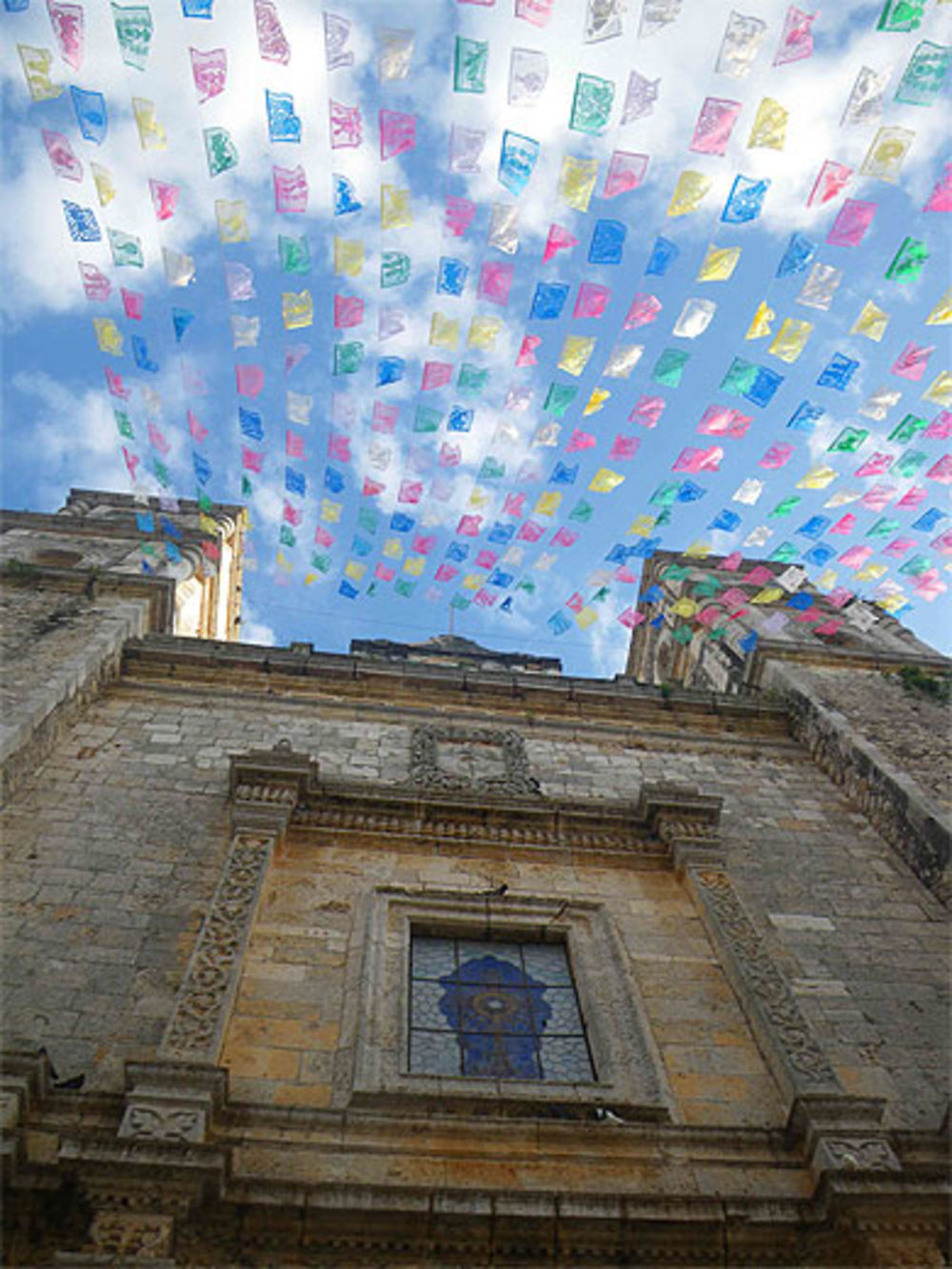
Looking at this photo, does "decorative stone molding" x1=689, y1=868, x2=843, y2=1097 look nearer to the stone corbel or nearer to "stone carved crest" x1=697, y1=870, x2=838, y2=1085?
"stone carved crest" x1=697, y1=870, x2=838, y2=1085

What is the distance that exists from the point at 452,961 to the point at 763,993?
2598 mm

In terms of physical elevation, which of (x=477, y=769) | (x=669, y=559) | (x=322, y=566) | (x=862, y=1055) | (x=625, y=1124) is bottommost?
(x=625, y=1124)

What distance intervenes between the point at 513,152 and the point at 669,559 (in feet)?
44.4

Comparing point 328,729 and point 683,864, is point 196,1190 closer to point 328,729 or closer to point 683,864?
point 683,864

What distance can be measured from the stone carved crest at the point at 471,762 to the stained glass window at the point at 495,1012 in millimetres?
2041

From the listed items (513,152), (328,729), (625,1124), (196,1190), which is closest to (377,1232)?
(196,1190)

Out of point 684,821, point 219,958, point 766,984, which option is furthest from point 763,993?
point 219,958

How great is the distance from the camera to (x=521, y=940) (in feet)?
26.9

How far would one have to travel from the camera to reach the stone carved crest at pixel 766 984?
262 inches

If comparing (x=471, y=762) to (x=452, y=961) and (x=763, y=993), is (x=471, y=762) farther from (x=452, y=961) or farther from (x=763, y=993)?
(x=763, y=993)

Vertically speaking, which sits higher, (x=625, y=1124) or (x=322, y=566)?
(x=322, y=566)

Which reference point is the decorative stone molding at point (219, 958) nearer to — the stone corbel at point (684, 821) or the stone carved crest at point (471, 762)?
the stone carved crest at point (471, 762)

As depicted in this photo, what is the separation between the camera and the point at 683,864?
898 centimetres

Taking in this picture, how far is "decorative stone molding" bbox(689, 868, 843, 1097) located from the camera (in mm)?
6566
